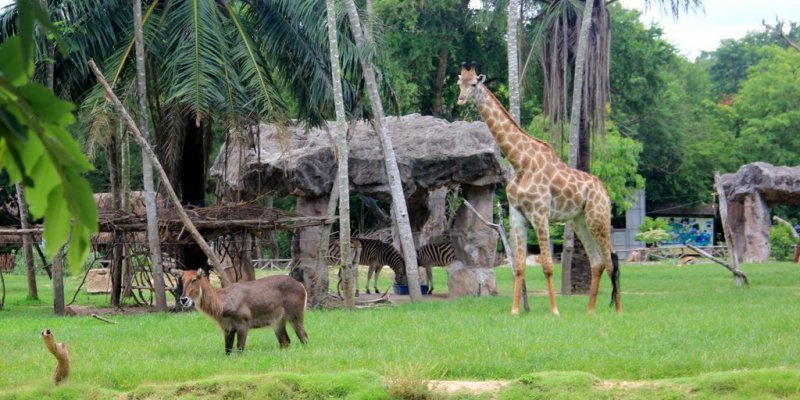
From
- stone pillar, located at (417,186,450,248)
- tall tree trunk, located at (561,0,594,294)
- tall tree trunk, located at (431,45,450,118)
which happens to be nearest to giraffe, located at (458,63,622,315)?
tall tree trunk, located at (561,0,594,294)

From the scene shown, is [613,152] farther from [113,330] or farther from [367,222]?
[113,330]

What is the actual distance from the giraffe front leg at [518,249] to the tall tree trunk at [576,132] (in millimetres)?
3365

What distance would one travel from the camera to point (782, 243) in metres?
40.2

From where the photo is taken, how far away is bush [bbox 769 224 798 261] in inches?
1569

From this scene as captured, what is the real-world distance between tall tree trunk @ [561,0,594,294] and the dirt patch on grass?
946 cm

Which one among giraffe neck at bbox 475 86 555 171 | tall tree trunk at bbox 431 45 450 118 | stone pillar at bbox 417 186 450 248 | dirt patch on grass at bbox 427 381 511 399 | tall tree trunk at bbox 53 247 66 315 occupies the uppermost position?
tall tree trunk at bbox 431 45 450 118

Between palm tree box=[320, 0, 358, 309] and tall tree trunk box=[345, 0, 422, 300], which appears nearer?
palm tree box=[320, 0, 358, 309]

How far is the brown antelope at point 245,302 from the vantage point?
35.8 feet

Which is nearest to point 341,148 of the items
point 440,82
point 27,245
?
point 27,245

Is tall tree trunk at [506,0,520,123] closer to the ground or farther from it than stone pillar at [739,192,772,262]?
farther from it

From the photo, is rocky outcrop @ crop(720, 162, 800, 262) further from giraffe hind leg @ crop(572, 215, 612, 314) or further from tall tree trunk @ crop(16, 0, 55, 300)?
tall tree trunk @ crop(16, 0, 55, 300)

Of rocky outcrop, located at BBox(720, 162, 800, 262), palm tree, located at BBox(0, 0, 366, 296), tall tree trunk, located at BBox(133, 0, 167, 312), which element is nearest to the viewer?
tall tree trunk, located at BBox(133, 0, 167, 312)

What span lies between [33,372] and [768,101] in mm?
41673

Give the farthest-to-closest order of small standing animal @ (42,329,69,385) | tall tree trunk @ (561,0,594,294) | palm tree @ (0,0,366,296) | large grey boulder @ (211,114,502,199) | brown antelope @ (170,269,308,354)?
large grey boulder @ (211,114,502,199) → tall tree trunk @ (561,0,594,294) → palm tree @ (0,0,366,296) → brown antelope @ (170,269,308,354) → small standing animal @ (42,329,69,385)
